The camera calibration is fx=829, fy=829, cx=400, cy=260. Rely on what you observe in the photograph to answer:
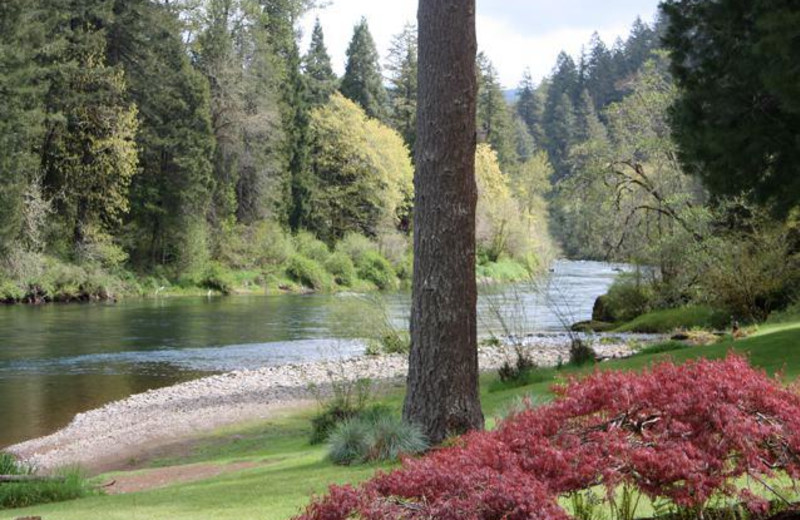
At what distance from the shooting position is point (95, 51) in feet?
121

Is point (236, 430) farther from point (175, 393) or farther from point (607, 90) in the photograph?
point (607, 90)

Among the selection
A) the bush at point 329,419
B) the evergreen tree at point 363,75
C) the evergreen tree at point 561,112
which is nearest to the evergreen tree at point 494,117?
the evergreen tree at point 363,75

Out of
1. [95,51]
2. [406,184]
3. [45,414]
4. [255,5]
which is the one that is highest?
[255,5]

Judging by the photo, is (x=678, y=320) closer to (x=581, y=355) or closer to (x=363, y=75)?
(x=581, y=355)

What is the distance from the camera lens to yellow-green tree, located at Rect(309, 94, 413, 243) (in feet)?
169

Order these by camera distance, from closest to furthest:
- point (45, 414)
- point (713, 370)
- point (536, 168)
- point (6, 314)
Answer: point (713, 370) → point (45, 414) → point (6, 314) → point (536, 168)

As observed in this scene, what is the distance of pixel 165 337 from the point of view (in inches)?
952

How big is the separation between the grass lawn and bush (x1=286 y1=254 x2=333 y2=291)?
3180 cm

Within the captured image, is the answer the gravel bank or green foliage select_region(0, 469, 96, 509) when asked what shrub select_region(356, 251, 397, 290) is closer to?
the gravel bank

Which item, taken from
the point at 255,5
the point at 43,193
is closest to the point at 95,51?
the point at 43,193

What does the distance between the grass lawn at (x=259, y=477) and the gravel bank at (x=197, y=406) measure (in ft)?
3.24

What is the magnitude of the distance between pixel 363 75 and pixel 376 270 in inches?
749

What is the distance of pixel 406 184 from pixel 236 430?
1652 inches

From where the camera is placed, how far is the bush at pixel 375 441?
7.45 meters
